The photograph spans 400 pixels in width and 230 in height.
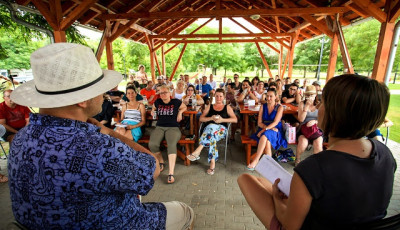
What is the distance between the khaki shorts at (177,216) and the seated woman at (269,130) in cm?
207

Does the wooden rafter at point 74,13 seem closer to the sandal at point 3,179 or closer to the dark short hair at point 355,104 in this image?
the sandal at point 3,179

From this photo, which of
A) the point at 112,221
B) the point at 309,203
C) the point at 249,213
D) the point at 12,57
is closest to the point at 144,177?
the point at 112,221

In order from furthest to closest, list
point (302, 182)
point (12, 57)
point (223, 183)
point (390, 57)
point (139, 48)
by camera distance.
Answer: point (139, 48)
point (12, 57)
point (390, 57)
point (223, 183)
point (302, 182)

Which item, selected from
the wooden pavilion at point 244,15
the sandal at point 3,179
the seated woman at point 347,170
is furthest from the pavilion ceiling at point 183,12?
the seated woman at point 347,170

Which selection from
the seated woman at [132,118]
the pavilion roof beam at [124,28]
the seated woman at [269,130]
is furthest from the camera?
the pavilion roof beam at [124,28]

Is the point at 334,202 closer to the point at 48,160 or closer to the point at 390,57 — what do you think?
the point at 48,160

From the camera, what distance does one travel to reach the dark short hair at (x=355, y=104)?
0.87 meters

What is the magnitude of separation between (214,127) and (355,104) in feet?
8.84

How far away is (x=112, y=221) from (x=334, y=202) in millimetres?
1023

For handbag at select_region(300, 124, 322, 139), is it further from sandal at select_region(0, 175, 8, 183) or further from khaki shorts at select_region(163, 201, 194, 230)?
sandal at select_region(0, 175, 8, 183)

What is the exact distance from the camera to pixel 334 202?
87 cm

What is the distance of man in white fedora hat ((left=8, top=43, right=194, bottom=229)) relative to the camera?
2.51 feet

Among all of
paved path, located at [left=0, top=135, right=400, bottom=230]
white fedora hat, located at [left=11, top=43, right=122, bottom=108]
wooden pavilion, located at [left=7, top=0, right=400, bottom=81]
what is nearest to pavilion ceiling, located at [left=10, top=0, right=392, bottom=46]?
wooden pavilion, located at [left=7, top=0, right=400, bottom=81]

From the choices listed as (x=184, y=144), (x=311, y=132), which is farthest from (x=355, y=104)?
(x=184, y=144)
